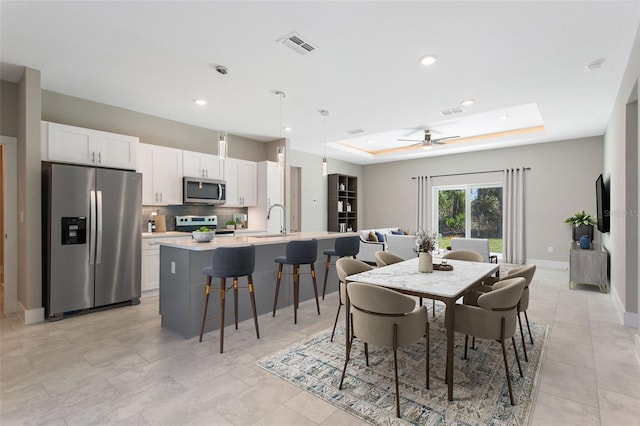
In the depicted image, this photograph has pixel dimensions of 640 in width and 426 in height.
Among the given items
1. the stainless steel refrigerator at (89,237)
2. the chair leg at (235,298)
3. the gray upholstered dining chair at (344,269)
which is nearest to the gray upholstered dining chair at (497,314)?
the gray upholstered dining chair at (344,269)

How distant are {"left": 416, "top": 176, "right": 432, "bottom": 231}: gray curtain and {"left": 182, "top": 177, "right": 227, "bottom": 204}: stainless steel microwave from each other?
5521 mm

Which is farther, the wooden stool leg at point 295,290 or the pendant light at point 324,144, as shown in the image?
the pendant light at point 324,144

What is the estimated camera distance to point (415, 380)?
2.32 meters

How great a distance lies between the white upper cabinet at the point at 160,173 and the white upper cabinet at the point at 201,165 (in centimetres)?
10

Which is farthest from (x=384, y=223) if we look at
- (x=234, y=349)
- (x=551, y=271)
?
(x=234, y=349)

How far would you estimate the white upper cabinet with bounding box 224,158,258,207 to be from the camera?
5.92 metres

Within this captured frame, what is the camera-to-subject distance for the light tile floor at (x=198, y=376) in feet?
6.42

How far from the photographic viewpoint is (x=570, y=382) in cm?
231

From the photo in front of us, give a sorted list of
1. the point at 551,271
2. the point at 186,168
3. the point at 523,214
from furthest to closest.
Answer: the point at 523,214 < the point at 551,271 < the point at 186,168

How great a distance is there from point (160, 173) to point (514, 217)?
7521mm

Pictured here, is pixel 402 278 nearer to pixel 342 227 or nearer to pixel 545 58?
pixel 545 58

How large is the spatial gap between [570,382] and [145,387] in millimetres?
3104

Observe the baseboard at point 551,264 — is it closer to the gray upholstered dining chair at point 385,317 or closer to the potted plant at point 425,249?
the potted plant at point 425,249

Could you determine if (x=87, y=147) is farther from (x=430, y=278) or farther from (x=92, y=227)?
(x=430, y=278)
